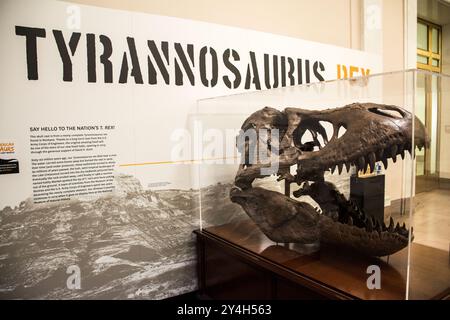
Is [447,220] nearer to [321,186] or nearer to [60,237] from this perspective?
[321,186]

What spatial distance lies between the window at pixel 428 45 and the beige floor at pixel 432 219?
4.06 m

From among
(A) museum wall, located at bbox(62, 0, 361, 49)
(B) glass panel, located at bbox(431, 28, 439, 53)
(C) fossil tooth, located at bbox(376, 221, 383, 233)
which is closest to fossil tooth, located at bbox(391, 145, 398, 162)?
(C) fossil tooth, located at bbox(376, 221, 383, 233)

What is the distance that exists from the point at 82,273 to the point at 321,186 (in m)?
1.70

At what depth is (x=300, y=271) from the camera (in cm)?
177

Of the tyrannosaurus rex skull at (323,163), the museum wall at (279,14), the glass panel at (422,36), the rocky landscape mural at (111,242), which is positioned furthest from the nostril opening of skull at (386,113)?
the glass panel at (422,36)

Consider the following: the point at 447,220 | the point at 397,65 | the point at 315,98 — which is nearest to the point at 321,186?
the point at 315,98

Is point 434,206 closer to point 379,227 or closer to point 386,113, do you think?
point 379,227

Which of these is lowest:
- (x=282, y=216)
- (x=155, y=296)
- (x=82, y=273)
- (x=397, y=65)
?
(x=155, y=296)

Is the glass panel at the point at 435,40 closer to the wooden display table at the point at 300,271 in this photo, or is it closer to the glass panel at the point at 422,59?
the glass panel at the point at 422,59

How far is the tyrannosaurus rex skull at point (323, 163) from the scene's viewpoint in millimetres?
1541

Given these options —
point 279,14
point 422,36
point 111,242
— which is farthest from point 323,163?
point 422,36

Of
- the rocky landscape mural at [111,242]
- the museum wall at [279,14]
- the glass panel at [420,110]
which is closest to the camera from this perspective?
the glass panel at [420,110]

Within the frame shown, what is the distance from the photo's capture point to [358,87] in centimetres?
184

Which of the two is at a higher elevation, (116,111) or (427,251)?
(116,111)
